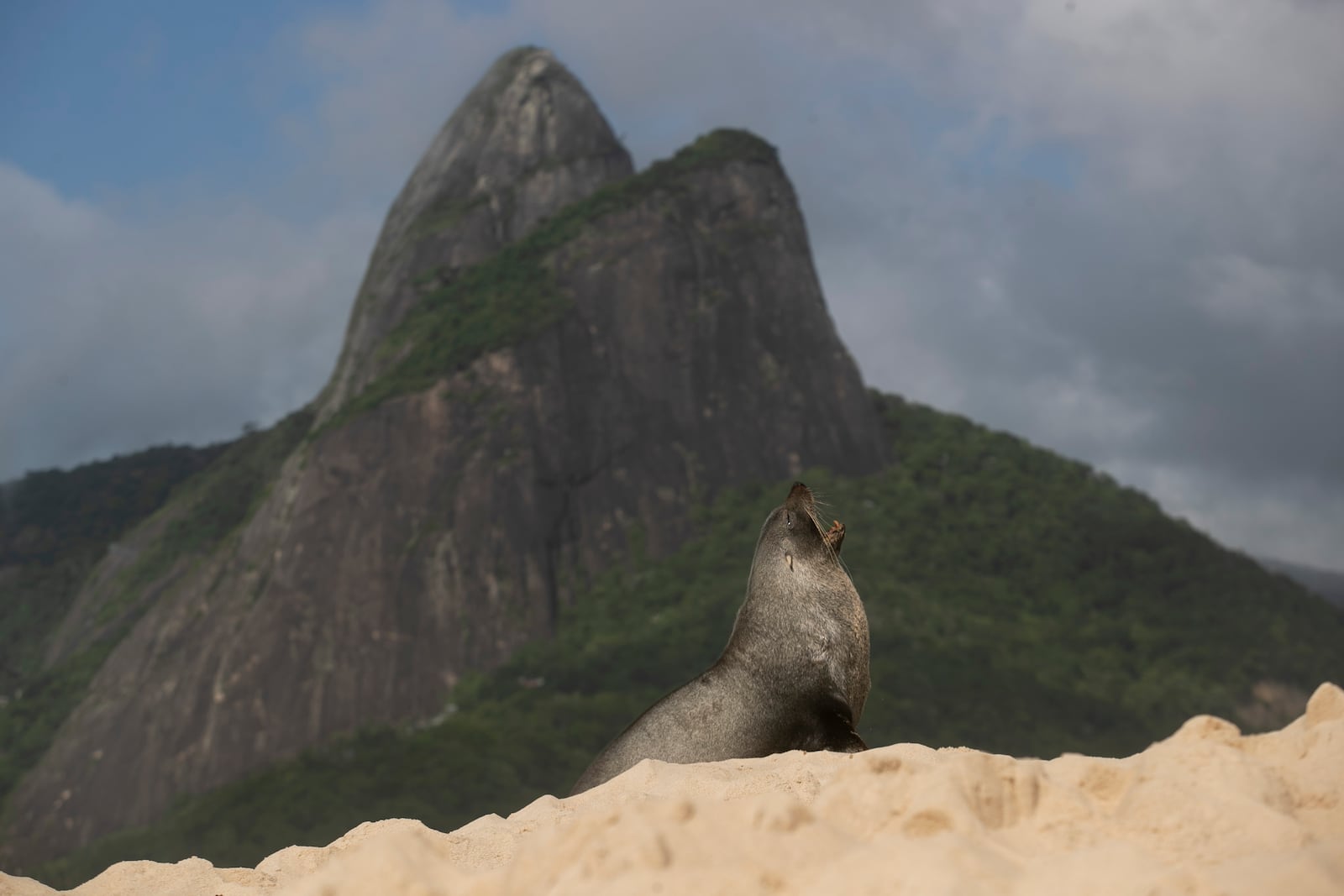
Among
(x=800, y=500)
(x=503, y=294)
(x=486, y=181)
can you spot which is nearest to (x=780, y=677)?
(x=800, y=500)

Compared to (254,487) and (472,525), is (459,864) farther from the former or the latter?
(254,487)

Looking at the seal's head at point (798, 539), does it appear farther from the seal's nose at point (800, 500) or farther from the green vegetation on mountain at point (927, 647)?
the green vegetation on mountain at point (927, 647)

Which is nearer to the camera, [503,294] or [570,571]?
[570,571]

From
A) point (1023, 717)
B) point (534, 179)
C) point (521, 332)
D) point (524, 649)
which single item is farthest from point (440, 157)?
point (1023, 717)

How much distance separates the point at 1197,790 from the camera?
406 centimetres

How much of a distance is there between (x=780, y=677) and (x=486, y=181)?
184 feet

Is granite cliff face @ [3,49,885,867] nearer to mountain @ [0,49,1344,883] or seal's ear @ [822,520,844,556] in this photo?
mountain @ [0,49,1344,883]

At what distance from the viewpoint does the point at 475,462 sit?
4566 centimetres

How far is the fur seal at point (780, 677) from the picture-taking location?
853cm

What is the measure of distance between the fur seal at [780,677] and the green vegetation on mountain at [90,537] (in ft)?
148

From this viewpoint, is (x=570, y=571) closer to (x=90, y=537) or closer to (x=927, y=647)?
(x=927, y=647)

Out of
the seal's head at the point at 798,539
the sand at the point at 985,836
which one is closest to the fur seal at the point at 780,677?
the seal's head at the point at 798,539

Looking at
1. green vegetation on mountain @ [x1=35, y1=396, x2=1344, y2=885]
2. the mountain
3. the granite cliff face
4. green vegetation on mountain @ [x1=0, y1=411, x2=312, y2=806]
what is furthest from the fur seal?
green vegetation on mountain @ [x1=0, y1=411, x2=312, y2=806]

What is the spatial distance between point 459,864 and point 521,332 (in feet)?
146
